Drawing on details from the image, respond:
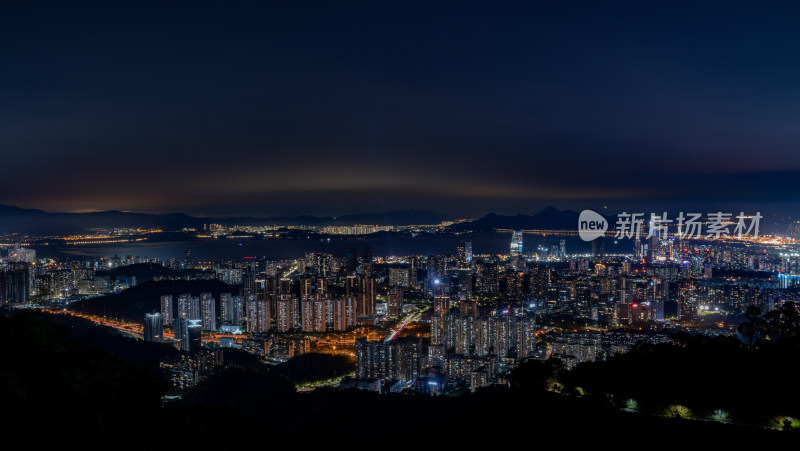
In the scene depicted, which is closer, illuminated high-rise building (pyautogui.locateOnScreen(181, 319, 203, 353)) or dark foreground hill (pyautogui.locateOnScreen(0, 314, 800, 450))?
dark foreground hill (pyautogui.locateOnScreen(0, 314, 800, 450))

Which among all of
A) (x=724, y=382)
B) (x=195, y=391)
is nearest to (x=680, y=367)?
(x=724, y=382)

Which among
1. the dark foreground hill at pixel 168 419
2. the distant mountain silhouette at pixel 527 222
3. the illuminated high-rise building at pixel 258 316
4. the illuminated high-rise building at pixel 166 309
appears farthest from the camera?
the distant mountain silhouette at pixel 527 222

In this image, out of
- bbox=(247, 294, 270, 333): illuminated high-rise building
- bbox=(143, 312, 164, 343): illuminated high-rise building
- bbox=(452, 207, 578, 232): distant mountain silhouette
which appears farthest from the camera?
bbox=(452, 207, 578, 232): distant mountain silhouette

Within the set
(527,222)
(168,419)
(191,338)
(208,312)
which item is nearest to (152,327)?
(191,338)

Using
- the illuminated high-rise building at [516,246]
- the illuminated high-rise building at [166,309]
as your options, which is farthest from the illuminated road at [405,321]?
the illuminated high-rise building at [516,246]

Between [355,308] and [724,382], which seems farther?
[355,308]

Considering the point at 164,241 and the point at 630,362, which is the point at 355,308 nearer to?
the point at 630,362

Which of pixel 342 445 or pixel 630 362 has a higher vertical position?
pixel 630 362

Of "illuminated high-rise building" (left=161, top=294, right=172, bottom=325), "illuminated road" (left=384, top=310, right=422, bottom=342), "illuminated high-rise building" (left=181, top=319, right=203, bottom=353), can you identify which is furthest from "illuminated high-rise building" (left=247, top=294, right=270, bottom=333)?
"illuminated road" (left=384, top=310, right=422, bottom=342)

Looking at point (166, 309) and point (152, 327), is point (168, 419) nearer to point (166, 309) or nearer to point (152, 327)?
point (152, 327)

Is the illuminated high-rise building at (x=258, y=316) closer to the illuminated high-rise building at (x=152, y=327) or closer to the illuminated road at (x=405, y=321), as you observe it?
the illuminated high-rise building at (x=152, y=327)

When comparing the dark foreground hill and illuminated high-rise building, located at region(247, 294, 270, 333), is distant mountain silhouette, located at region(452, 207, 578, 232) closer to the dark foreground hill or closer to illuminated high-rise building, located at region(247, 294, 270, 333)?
illuminated high-rise building, located at region(247, 294, 270, 333)
